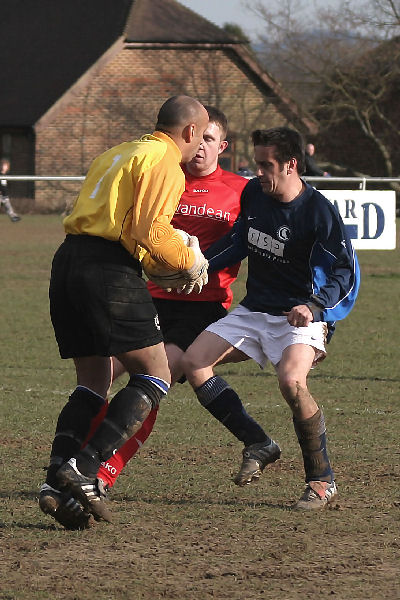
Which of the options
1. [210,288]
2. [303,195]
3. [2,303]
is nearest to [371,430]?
[210,288]

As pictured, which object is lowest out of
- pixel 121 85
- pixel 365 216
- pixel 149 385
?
pixel 121 85

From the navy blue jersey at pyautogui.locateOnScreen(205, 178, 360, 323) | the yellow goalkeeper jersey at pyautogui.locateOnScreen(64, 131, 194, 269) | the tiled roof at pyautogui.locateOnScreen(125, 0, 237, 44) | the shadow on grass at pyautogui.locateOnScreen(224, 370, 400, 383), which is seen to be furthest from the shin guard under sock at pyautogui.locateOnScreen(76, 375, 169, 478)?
the tiled roof at pyautogui.locateOnScreen(125, 0, 237, 44)

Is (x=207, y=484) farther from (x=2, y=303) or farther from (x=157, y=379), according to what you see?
(x=2, y=303)

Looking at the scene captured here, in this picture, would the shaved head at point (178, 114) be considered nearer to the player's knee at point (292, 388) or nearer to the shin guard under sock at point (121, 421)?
the shin guard under sock at point (121, 421)

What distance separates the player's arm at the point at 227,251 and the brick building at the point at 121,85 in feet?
132

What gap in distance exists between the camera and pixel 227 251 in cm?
640

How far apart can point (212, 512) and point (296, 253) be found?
136 centimetres

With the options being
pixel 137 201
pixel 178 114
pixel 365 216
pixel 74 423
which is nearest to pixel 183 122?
pixel 178 114

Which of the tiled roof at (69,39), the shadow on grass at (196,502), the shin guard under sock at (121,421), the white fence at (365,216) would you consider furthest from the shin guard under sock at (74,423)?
the tiled roof at (69,39)

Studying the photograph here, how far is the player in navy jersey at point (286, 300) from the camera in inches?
230

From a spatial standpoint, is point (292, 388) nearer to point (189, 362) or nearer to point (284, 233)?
point (189, 362)

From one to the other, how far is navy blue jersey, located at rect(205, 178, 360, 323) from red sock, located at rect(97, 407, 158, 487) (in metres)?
0.87

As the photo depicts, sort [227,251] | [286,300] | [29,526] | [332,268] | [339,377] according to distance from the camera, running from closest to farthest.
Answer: [29,526] → [332,268] → [286,300] → [227,251] → [339,377]

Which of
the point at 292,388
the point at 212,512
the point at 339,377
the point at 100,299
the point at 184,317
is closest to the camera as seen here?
the point at 100,299
